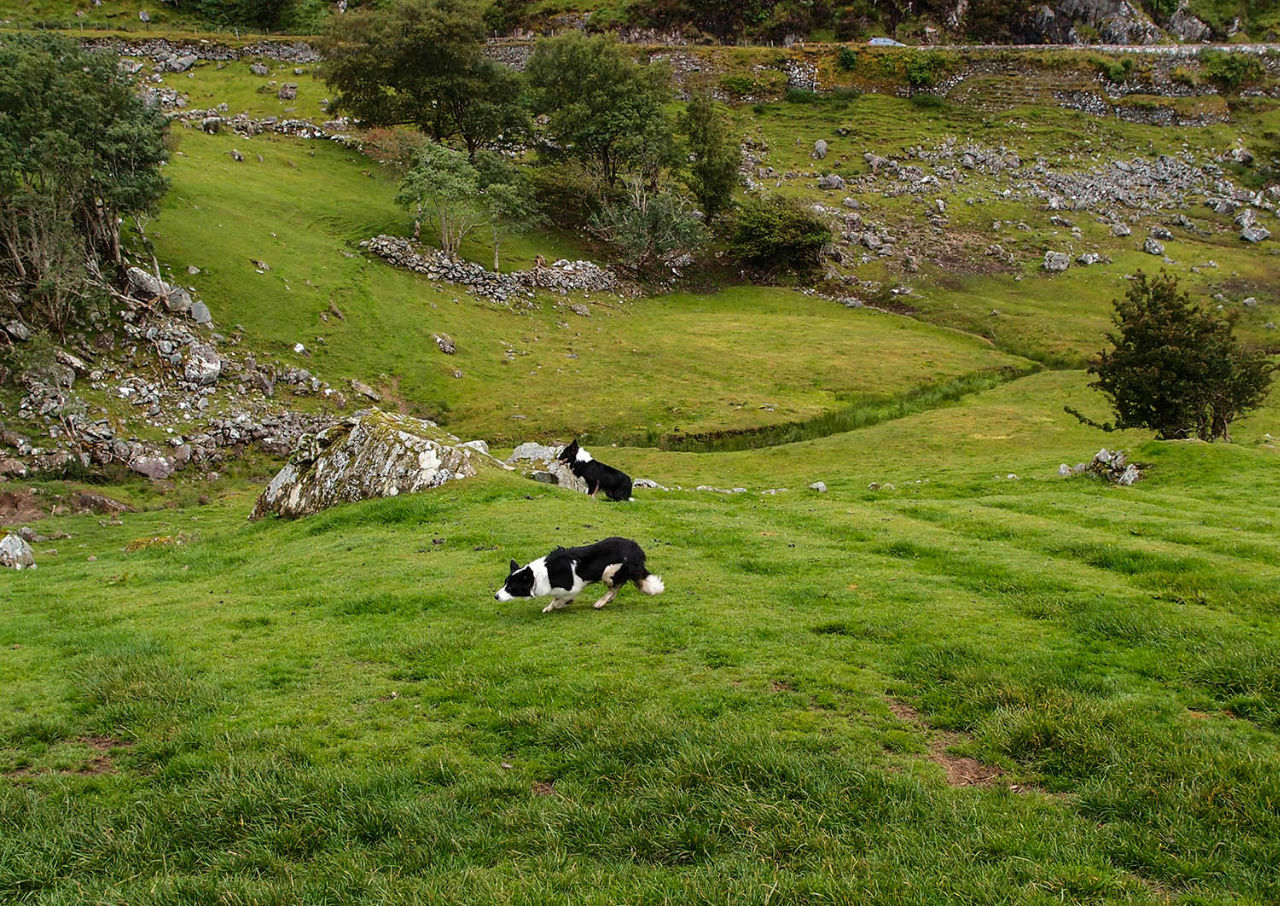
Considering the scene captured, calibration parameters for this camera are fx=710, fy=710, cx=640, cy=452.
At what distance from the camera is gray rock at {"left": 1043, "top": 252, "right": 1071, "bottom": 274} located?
76250 mm

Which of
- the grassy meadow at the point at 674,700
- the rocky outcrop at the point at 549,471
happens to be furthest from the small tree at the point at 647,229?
the grassy meadow at the point at 674,700

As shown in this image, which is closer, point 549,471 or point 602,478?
point 602,478

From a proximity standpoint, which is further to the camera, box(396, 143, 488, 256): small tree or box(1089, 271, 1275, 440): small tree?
box(396, 143, 488, 256): small tree

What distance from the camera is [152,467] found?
32562 millimetres

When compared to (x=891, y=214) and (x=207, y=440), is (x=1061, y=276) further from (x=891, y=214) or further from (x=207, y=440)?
(x=207, y=440)

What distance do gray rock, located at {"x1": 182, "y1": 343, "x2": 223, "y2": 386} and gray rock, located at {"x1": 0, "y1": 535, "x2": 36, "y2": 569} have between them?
1746 cm

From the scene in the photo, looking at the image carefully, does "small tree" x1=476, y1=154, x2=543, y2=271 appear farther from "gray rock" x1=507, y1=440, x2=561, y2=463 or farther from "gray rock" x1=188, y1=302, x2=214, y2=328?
"gray rock" x1=507, y1=440, x2=561, y2=463

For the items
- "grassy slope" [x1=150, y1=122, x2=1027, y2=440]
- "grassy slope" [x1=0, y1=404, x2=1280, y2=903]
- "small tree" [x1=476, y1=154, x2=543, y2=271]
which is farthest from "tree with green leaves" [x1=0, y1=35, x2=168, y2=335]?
"grassy slope" [x1=0, y1=404, x2=1280, y2=903]

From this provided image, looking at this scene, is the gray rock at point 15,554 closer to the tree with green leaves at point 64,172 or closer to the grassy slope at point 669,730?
the grassy slope at point 669,730

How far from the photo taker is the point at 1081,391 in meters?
47.7

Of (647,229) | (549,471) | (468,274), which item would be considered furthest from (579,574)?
(647,229)

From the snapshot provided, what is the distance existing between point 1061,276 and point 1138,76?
57963mm

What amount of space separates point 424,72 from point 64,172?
1829 inches

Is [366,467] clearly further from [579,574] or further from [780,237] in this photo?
[780,237]
